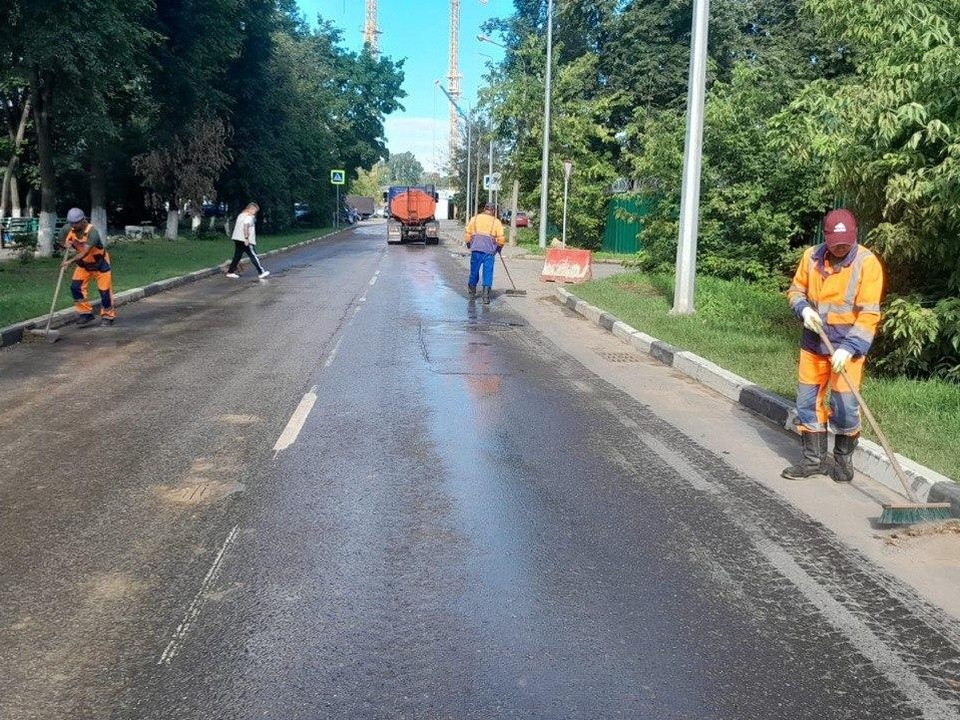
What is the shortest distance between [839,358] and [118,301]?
543 inches

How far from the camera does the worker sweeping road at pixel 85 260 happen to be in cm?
1330

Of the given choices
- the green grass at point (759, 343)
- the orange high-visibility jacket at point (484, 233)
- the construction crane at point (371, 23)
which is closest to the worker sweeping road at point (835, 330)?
the green grass at point (759, 343)

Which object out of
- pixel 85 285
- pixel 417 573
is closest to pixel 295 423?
pixel 417 573

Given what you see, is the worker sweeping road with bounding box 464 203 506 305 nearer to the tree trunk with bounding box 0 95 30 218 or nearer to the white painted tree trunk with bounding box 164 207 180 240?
the tree trunk with bounding box 0 95 30 218

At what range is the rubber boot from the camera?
661 cm

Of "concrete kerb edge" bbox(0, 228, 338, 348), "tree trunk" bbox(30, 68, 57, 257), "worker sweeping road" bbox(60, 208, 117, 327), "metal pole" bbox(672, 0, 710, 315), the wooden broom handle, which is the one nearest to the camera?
the wooden broom handle

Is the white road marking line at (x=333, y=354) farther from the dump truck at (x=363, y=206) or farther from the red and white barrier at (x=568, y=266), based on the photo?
the dump truck at (x=363, y=206)

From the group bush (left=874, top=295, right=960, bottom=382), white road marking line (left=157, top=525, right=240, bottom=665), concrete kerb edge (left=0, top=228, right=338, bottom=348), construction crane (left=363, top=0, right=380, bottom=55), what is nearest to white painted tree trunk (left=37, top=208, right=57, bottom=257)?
concrete kerb edge (left=0, top=228, right=338, bottom=348)

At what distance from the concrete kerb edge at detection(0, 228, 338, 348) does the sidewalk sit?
709 centimetres

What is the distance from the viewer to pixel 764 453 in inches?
290

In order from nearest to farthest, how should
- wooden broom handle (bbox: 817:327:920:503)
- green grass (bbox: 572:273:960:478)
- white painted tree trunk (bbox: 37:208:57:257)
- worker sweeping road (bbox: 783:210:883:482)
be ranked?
wooden broom handle (bbox: 817:327:920:503)
worker sweeping road (bbox: 783:210:883:482)
green grass (bbox: 572:273:960:478)
white painted tree trunk (bbox: 37:208:57:257)

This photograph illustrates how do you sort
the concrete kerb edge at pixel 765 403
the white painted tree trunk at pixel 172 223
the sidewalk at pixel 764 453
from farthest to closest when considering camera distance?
1. the white painted tree trunk at pixel 172 223
2. the concrete kerb edge at pixel 765 403
3. the sidewalk at pixel 764 453

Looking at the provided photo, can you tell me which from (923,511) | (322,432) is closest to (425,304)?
(322,432)

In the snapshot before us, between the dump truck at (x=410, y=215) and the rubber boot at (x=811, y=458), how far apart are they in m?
39.9
